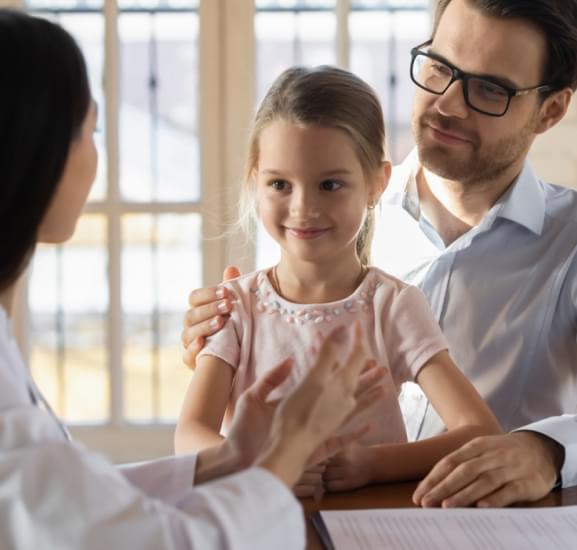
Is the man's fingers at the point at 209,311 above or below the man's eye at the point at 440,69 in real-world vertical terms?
below

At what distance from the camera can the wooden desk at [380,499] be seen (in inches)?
55.6

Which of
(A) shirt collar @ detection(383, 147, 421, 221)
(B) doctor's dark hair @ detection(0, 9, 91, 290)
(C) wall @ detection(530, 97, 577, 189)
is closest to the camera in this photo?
(B) doctor's dark hair @ detection(0, 9, 91, 290)

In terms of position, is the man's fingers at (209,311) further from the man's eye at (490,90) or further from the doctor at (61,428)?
the man's eye at (490,90)

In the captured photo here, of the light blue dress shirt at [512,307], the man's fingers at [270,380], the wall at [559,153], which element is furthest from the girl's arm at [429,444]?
the wall at [559,153]

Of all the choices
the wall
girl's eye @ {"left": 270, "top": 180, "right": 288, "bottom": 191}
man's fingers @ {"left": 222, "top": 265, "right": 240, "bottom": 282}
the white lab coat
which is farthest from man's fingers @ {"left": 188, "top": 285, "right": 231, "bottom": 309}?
the wall

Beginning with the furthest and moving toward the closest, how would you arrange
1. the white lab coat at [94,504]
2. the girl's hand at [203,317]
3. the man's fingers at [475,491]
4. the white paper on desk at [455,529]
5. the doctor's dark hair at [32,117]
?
the girl's hand at [203,317]
the man's fingers at [475,491]
the white paper on desk at [455,529]
the doctor's dark hair at [32,117]
the white lab coat at [94,504]

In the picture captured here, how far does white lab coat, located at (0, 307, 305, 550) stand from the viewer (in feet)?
2.93

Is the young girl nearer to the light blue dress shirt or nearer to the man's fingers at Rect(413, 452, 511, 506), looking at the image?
the man's fingers at Rect(413, 452, 511, 506)

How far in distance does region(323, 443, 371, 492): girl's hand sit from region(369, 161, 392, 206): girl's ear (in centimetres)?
45

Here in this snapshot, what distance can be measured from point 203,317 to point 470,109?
74cm

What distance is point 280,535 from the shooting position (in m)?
1.00

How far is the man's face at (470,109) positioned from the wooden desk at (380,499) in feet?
2.66

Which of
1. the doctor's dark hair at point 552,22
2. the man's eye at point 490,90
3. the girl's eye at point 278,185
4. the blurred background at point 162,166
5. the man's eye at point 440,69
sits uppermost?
the doctor's dark hair at point 552,22

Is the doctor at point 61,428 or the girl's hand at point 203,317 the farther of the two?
the girl's hand at point 203,317
